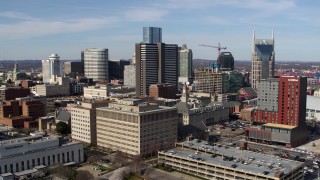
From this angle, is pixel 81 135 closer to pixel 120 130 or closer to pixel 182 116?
pixel 120 130

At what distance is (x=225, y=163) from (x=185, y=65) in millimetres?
124479

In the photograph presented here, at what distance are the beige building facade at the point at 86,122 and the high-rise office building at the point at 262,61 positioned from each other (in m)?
97.5

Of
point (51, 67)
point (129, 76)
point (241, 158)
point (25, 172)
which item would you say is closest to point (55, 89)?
point (129, 76)

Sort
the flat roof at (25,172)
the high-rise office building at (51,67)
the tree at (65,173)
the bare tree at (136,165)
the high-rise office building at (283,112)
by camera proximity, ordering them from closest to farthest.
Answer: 1. the tree at (65,173)
2. the flat roof at (25,172)
3. the bare tree at (136,165)
4. the high-rise office building at (283,112)
5. the high-rise office building at (51,67)

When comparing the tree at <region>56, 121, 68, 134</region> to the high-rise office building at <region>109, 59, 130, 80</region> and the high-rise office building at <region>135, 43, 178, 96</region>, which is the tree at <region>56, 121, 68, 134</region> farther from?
the high-rise office building at <region>109, 59, 130, 80</region>

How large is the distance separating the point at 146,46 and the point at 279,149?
64.6 m

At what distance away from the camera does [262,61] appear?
15738 cm

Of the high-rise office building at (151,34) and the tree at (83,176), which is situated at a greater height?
the high-rise office building at (151,34)

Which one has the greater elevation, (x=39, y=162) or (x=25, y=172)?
(x=39, y=162)

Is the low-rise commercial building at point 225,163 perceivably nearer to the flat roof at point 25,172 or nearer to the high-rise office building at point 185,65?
the flat roof at point 25,172

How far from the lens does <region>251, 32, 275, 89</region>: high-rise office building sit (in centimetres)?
15625

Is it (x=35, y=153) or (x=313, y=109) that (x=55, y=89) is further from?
(x=313, y=109)

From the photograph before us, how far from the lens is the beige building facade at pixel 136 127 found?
58.3 meters

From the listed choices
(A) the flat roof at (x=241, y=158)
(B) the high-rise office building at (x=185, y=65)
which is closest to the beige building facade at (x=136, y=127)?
(A) the flat roof at (x=241, y=158)
